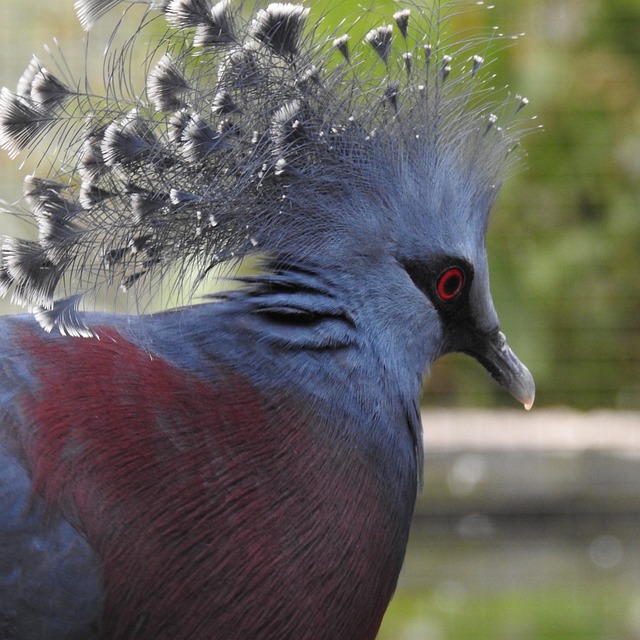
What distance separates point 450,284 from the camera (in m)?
1.65

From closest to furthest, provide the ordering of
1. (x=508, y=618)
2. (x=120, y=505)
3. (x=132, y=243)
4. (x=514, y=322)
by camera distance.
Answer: (x=120, y=505), (x=132, y=243), (x=508, y=618), (x=514, y=322)

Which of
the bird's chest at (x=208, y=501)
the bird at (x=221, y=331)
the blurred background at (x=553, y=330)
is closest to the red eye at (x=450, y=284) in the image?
the bird at (x=221, y=331)

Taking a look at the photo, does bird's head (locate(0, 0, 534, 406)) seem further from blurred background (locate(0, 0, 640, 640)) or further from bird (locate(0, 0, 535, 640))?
blurred background (locate(0, 0, 640, 640))

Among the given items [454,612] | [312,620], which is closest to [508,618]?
[454,612]

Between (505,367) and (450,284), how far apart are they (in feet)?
0.79

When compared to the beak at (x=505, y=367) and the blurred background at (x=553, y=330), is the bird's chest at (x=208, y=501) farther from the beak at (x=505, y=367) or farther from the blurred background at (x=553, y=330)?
the blurred background at (x=553, y=330)

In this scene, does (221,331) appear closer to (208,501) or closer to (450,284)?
(208,501)

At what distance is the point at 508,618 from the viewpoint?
363 centimetres

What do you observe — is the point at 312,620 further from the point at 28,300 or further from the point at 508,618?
the point at 508,618

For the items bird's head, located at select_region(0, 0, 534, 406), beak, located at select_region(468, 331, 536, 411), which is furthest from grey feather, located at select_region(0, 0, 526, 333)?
beak, located at select_region(468, 331, 536, 411)

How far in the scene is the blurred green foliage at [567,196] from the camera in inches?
150

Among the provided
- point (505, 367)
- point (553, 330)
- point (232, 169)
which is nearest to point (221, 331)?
point (232, 169)

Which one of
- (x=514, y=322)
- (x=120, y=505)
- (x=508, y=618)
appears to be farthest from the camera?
(x=514, y=322)

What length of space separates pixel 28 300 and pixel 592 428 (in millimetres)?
2945
